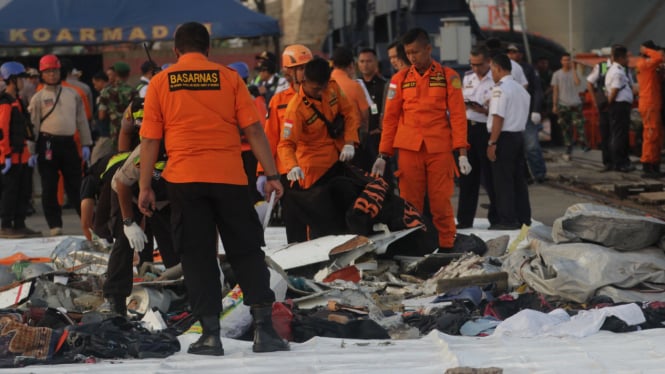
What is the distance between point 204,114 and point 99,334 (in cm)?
128

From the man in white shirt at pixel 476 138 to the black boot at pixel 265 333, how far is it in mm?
6168

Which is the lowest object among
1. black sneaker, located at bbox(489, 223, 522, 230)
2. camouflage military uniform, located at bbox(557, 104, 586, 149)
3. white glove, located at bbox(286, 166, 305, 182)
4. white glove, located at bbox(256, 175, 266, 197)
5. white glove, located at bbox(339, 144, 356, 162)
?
camouflage military uniform, located at bbox(557, 104, 586, 149)

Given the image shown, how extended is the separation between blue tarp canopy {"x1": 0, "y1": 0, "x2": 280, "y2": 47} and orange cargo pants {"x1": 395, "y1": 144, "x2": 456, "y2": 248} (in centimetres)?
801

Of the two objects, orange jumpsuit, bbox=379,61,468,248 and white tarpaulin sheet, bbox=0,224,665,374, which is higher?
orange jumpsuit, bbox=379,61,468,248

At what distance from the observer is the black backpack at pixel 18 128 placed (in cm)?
1426

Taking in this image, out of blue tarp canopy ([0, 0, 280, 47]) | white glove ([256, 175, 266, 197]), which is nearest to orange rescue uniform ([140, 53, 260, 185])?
white glove ([256, 175, 266, 197])

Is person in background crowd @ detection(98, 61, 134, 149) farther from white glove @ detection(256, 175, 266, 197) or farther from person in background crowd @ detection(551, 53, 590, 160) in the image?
person in background crowd @ detection(551, 53, 590, 160)

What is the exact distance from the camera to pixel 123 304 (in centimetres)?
852

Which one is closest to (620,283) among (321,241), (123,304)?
(321,241)

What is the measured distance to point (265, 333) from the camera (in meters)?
7.20

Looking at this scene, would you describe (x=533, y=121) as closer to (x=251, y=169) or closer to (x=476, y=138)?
(x=476, y=138)

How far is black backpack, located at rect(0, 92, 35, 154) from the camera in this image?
1426 cm

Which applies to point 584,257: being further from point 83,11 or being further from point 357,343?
point 83,11

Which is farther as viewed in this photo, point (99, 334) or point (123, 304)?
point (123, 304)
